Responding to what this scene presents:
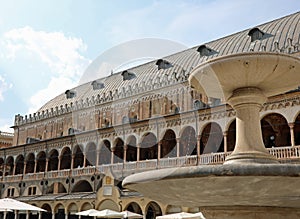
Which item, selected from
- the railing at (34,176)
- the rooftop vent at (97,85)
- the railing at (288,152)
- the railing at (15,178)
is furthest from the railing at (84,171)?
the railing at (288,152)

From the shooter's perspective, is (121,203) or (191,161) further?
(121,203)

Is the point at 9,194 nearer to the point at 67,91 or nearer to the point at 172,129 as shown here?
the point at 67,91

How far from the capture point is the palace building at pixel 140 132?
90.6 feet

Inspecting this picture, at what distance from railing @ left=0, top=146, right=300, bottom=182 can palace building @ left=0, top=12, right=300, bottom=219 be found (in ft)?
0.20

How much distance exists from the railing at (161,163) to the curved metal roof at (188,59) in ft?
29.7

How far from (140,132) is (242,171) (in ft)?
83.8

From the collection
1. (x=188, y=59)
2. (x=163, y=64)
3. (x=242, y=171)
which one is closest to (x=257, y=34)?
(x=188, y=59)

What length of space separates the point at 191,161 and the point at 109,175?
730cm

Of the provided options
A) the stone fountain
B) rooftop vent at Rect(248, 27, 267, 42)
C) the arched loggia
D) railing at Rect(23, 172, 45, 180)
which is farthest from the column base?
railing at Rect(23, 172, 45, 180)

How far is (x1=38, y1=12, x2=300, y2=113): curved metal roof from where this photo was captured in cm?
3108

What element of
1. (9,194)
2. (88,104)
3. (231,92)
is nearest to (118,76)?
(88,104)

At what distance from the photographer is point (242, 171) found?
22.3 ft

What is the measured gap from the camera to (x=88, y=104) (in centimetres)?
4397

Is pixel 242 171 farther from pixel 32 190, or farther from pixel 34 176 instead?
pixel 32 190
